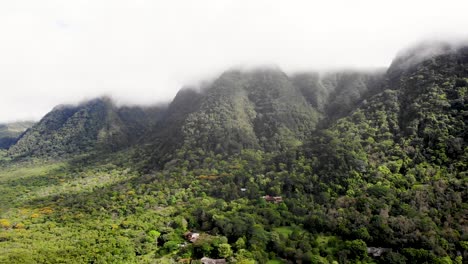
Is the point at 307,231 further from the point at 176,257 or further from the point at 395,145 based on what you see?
the point at 395,145

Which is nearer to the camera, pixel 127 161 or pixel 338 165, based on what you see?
pixel 338 165

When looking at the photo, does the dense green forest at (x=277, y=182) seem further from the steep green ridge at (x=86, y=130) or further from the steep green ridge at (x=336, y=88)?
the steep green ridge at (x=86, y=130)

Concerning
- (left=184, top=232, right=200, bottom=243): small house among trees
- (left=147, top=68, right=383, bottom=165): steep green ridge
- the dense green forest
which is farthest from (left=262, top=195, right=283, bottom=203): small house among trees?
(left=147, top=68, right=383, bottom=165): steep green ridge

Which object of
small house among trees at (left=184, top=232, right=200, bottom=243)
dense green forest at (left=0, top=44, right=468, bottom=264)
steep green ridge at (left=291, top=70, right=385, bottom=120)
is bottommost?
small house among trees at (left=184, top=232, right=200, bottom=243)

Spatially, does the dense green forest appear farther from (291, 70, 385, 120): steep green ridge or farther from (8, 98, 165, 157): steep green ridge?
(8, 98, 165, 157): steep green ridge

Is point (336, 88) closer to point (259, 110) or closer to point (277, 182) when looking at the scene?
point (259, 110)

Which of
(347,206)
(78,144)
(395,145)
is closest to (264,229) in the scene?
(347,206)
